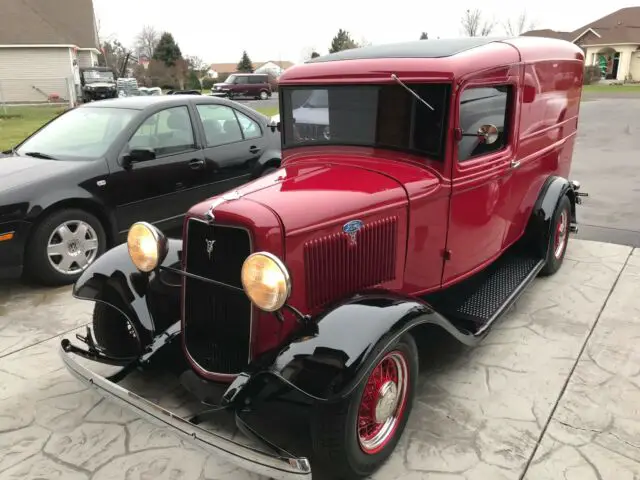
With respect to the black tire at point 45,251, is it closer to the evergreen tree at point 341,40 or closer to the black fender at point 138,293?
the black fender at point 138,293

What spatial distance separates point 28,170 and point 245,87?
94.4 feet

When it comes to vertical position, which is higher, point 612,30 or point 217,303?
point 612,30

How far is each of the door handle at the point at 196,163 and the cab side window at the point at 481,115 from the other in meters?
3.36

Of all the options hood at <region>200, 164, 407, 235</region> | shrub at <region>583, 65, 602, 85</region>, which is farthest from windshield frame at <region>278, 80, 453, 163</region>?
shrub at <region>583, 65, 602, 85</region>

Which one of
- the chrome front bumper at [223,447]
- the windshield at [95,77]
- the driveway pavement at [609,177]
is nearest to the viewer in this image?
the chrome front bumper at [223,447]

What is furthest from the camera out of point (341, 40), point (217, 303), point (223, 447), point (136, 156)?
point (341, 40)

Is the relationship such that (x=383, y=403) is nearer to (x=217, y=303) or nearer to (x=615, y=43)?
(x=217, y=303)

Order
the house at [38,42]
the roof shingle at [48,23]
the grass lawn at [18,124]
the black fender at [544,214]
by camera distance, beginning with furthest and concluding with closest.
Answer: the roof shingle at [48,23]
the house at [38,42]
the grass lawn at [18,124]
the black fender at [544,214]

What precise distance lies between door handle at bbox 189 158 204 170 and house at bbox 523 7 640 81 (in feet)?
171

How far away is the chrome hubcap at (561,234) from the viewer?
4.85 m

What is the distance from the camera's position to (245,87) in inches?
1270

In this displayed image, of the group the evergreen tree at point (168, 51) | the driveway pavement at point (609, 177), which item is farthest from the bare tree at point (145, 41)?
the driveway pavement at point (609, 177)

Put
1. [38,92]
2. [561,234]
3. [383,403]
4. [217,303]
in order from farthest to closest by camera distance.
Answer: [38,92], [561,234], [217,303], [383,403]

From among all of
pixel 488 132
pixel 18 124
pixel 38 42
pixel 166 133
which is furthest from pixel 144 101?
pixel 38 42
